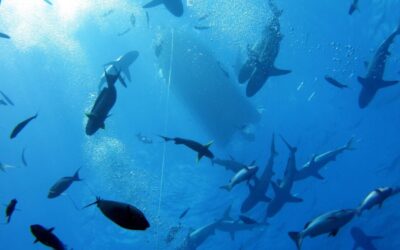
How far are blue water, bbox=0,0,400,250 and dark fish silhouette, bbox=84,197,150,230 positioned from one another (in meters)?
12.0

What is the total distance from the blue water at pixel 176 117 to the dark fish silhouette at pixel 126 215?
12029 mm

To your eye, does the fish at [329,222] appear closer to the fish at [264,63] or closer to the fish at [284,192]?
the fish at [264,63]

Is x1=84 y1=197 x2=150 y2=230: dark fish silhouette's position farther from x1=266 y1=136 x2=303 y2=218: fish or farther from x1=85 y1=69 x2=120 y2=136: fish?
x1=266 y1=136 x2=303 y2=218: fish

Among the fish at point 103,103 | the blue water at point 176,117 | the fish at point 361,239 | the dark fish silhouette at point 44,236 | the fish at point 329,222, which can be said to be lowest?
the fish at point 361,239

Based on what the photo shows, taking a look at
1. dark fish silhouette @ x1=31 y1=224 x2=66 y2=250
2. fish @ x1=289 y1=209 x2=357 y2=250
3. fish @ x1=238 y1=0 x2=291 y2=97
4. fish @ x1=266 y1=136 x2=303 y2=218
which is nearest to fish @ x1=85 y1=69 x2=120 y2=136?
dark fish silhouette @ x1=31 y1=224 x2=66 y2=250

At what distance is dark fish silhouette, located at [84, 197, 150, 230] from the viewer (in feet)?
12.2

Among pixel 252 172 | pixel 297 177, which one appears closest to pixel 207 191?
pixel 297 177

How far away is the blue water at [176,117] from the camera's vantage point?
16484mm

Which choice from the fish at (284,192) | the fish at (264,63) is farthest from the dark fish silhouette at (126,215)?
the fish at (284,192)

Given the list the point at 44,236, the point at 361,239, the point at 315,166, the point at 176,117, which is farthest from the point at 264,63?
the point at 361,239

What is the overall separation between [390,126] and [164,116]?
43.5 ft

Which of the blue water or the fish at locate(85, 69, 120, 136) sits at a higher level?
the fish at locate(85, 69, 120, 136)

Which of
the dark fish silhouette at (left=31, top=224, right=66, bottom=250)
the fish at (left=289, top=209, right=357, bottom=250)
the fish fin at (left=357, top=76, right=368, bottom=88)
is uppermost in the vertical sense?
the fish fin at (left=357, top=76, right=368, bottom=88)

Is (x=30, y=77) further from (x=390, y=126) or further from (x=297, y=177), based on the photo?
(x=390, y=126)
